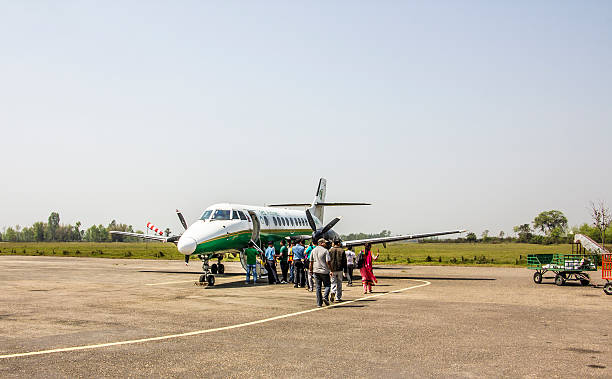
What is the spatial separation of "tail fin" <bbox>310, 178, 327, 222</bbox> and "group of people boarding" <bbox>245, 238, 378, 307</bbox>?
12.9 meters

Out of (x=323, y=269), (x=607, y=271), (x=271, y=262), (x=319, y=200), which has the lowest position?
(x=607, y=271)

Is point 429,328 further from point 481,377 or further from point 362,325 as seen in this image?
point 481,377

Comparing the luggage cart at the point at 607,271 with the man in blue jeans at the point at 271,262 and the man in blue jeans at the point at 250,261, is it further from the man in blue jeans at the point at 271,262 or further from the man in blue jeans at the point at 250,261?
the man in blue jeans at the point at 250,261

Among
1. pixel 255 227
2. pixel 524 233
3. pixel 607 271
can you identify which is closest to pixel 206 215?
pixel 255 227

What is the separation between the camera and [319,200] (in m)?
39.1

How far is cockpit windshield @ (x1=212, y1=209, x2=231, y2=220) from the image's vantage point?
23.0 metres

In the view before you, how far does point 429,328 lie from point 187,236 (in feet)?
40.1

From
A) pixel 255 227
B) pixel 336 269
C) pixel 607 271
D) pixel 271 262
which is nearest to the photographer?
pixel 336 269

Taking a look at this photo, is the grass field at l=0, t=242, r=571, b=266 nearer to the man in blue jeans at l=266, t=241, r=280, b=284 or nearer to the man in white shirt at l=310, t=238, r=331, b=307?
the man in blue jeans at l=266, t=241, r=280, b=284

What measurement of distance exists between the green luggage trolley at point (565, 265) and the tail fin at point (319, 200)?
1738 centimetres

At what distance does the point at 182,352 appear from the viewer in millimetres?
8406

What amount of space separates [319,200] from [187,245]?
19.8 meters

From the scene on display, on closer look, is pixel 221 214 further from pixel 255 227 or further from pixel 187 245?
pixel 187 245

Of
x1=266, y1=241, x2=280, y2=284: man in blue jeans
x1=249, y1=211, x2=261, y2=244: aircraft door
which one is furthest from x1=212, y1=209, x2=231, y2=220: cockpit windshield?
x1=266, y1=241, x2=280, y2=284: man in blue jeans
